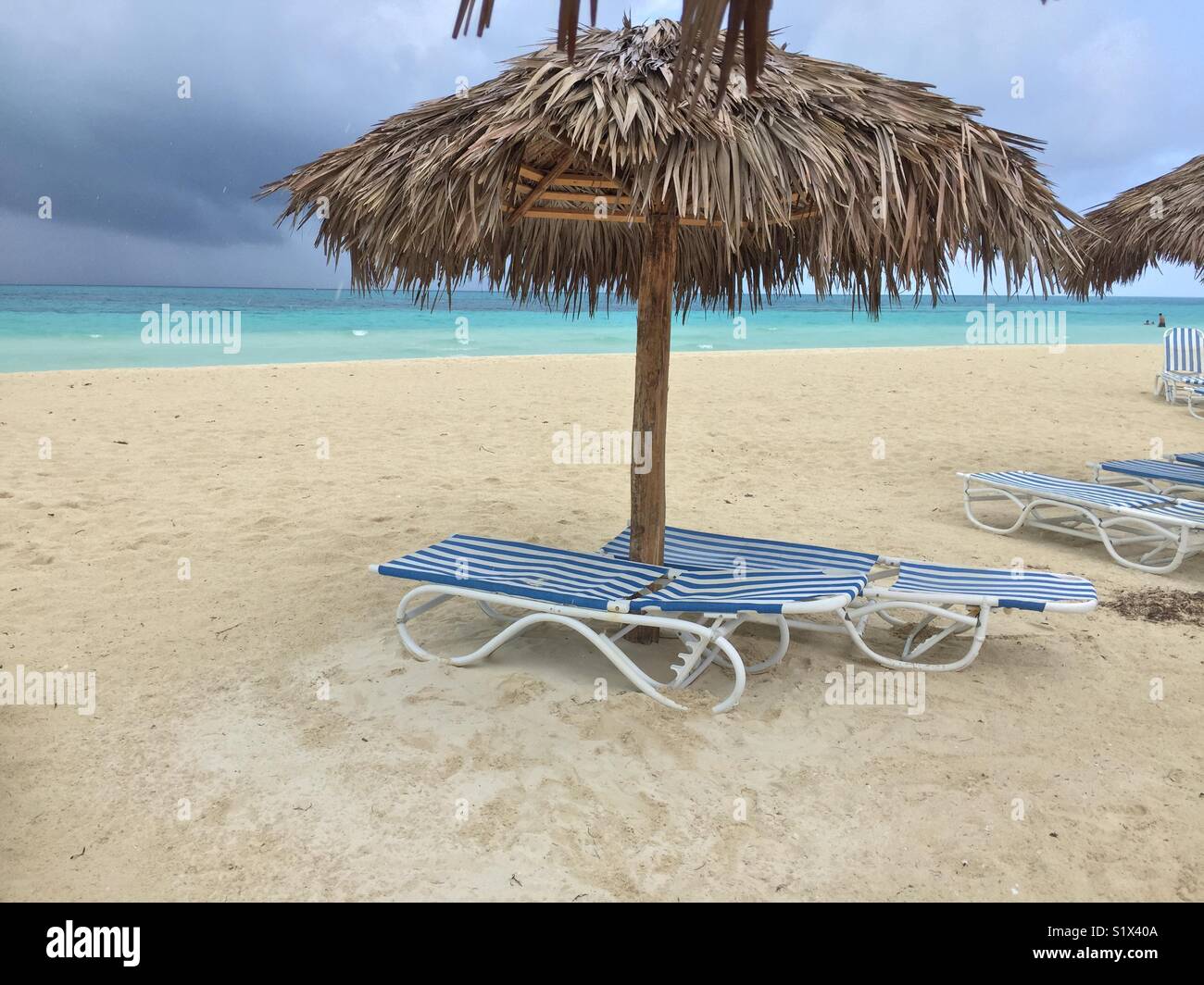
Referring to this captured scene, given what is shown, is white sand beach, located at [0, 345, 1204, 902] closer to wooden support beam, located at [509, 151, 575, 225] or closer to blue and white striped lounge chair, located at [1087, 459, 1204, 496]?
blue and white striped lounge chair, located at [1087, 459, 1204, 496]

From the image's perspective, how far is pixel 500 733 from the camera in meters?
2.80

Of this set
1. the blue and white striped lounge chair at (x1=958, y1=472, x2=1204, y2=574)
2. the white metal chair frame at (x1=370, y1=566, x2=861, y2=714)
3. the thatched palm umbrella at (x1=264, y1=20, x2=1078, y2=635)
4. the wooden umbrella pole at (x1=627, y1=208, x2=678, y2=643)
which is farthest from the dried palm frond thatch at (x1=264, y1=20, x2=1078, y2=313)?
the blue and white striped lounge chair at (x1=958, y1=472, x2=1204, y2=574)

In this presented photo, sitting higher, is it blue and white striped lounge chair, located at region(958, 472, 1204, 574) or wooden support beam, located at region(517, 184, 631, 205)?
wooden support beam, located at region(517, 184, 631, 205)

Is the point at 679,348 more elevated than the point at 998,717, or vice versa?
the point at 679,348

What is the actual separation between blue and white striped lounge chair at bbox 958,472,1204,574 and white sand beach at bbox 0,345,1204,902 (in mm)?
136

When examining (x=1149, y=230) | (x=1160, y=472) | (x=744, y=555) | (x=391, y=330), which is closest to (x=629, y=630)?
(x=744, y=555)

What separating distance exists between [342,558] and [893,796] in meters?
3.06

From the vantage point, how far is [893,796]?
254 cm

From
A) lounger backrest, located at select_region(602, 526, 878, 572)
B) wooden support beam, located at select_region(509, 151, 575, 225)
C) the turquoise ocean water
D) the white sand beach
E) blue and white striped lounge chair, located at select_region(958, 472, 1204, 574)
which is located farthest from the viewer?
the turquoise ocean water

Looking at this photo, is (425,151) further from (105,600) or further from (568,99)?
(105,600)

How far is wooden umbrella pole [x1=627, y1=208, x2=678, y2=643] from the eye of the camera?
3328 mm

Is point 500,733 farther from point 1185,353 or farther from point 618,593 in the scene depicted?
point 1185,353

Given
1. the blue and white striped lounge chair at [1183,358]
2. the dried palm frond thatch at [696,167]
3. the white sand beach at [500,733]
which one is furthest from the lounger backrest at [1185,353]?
the dried palm frond thatch at [696,167]
